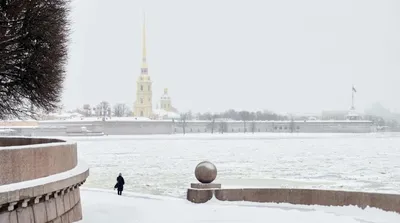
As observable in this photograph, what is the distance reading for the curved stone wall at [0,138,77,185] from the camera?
9.52m

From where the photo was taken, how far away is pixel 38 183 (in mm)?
10141

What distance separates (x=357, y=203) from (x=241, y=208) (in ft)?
9.45

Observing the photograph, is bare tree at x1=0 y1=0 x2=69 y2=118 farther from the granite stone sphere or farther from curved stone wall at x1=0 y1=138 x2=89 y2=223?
curved stone wall at x1=0 y1=138 x2=89 y2=223

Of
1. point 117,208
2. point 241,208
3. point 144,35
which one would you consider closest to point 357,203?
point 241,208

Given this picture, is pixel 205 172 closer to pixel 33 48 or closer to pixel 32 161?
pixel 33 48

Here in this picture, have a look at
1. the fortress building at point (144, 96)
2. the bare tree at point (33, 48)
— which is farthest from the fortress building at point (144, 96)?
the bare tree at point (33, 48)

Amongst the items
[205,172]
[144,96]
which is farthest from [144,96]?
[205,172]

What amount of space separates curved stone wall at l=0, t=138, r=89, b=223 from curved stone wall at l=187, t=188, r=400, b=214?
5.95 meters

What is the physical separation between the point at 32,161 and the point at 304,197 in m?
9.02

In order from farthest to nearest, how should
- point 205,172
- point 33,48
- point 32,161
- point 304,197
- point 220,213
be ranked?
point 205,172 → point 33,48 → point 304,197 → point 220,213 → point 32,161

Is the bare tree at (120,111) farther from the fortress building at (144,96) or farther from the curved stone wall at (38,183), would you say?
the curved stone wall at (38,183)

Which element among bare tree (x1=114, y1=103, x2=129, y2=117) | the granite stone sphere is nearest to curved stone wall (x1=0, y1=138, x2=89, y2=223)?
the granite stone sphere

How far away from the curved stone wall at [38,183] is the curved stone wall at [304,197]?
5.95 metres

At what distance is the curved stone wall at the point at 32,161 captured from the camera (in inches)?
375
